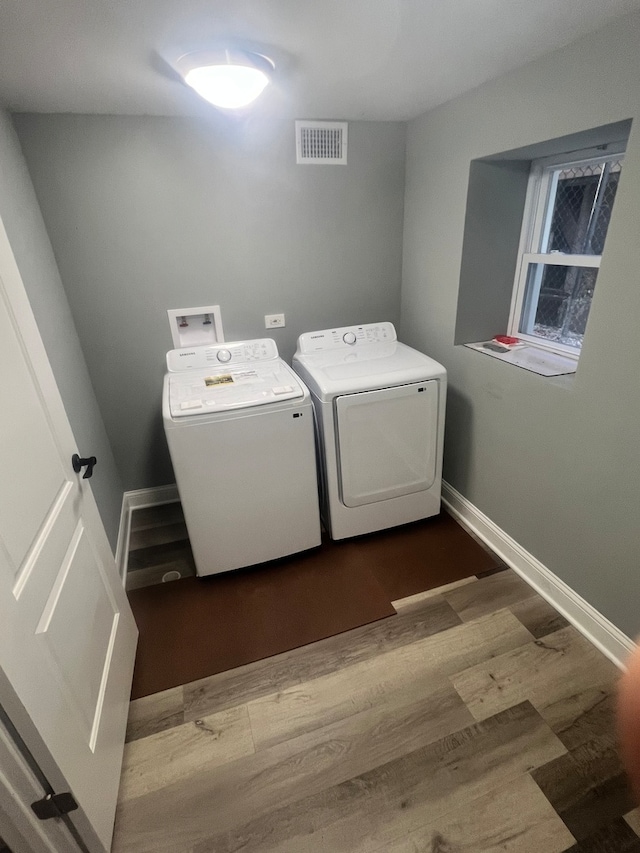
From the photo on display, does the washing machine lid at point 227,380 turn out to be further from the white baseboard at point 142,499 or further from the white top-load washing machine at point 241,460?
the white baseboard at point 142,499

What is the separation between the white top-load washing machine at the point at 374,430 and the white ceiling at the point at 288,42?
1130mm

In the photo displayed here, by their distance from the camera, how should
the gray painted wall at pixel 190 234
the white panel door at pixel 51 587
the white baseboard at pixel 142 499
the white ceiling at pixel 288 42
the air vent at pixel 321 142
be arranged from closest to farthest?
the white panel door at pixel 51 587 < the white ceiling at pixel 288 42 < the gray painted wall at pixel 190 234 < the air vent at pixel 321 142 < the white baseboard at pixel 142 499

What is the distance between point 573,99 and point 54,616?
216cm

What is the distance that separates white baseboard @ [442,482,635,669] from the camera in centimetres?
157

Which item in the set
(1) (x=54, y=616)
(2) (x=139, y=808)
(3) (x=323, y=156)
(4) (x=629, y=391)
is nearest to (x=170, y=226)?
(3) (x=323, y=156)

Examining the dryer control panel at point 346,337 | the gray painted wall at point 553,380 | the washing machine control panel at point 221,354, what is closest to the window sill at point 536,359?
the gray painted wall at point 553,380

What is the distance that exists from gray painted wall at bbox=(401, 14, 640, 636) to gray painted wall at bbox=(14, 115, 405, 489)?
0.27m

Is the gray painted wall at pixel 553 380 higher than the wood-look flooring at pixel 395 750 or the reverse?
higher

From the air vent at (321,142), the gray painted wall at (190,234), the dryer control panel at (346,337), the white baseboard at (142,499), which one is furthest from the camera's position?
the white baseboard at (142,499)

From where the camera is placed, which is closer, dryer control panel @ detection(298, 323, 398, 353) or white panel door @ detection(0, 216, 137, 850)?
white panel door @ detection(0, 216, 137, 850)

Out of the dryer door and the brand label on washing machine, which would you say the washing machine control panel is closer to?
the brand label on washing machine

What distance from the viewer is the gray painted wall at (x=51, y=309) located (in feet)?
5.08

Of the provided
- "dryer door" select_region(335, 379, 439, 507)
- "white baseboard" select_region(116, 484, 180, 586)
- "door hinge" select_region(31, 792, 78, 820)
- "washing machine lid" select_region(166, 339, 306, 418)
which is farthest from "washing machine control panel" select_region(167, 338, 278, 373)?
"door hinge" select_region(31, 792, 78, 820)

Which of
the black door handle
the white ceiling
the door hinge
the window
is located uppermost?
the white ceiling
